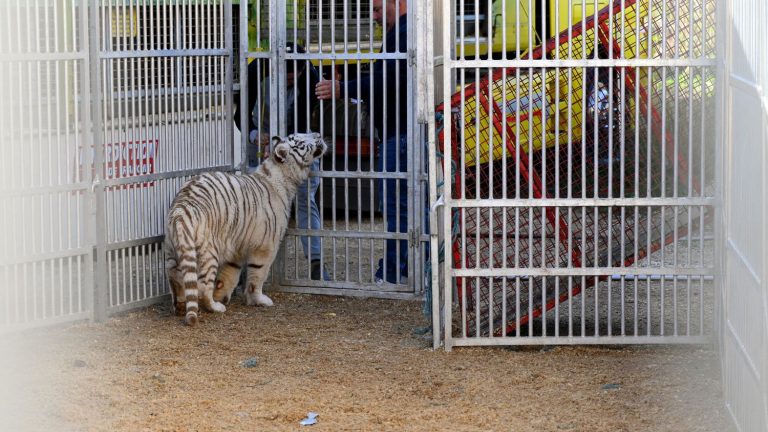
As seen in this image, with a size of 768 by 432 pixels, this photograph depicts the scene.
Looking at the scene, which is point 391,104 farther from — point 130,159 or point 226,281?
point 130,159

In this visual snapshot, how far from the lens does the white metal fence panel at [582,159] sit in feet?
23.0

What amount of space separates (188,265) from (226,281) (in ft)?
2.68

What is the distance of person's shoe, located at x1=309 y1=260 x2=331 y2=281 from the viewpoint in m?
9.47

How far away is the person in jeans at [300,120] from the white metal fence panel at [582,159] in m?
2.18

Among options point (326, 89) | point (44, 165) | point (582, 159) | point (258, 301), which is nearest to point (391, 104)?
point (326, 89)

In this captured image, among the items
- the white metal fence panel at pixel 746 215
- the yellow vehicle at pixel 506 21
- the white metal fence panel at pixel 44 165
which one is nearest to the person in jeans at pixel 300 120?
the yellow vehicle at pixel 506 21

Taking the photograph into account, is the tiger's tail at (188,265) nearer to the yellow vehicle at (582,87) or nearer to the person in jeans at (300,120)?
the person in jeans at (300,120)

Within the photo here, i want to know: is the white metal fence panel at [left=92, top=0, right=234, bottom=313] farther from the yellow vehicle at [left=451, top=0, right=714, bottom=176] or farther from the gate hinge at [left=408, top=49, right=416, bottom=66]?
the yellow vehicle at [left=451, top=0, right=714, bottom=176]

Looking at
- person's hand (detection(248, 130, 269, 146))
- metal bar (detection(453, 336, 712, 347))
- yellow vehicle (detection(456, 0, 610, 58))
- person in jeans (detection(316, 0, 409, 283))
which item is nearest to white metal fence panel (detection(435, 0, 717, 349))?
metal bar (detection(453, 336, 712, 347))

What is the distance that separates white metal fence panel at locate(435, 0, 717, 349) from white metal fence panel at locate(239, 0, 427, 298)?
1601 mm

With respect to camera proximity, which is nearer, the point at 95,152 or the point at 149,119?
the point at 95,152

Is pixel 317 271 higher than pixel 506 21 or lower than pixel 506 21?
lower

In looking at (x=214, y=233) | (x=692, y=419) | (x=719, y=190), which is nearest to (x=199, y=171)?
(x=214, y=233)

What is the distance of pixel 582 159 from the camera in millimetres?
7027
